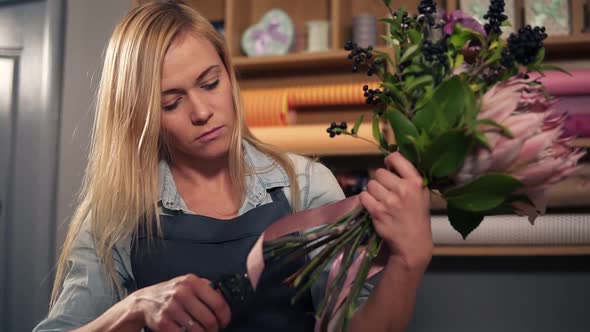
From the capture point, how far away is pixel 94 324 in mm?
934

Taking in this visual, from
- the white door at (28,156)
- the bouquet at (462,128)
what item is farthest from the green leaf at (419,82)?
the white door at (28,156)

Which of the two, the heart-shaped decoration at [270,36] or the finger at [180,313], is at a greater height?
the heart-shaped decoration at [270,36]

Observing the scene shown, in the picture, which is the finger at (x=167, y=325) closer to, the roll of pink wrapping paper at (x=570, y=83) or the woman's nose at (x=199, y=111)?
the woman's nose at (x=199, y=111)

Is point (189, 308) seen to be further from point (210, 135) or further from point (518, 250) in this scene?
point (518, 250)

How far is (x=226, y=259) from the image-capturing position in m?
1.06

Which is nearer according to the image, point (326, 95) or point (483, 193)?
point (483, 193)

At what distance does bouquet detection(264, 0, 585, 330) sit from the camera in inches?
25.8

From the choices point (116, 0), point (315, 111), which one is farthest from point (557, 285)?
point (116, 0)

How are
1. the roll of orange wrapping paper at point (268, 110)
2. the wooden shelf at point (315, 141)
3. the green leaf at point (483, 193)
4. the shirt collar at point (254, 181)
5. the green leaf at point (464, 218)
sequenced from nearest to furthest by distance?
the green leaf at point (483, 193)
the green leaf at point (464, 218)
the shirt collar at point (254, 181)
the wooden shelf at point (315, 141)
the roll of orange wrapping paper at point (268, 110)

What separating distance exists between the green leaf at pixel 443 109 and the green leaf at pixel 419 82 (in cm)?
2

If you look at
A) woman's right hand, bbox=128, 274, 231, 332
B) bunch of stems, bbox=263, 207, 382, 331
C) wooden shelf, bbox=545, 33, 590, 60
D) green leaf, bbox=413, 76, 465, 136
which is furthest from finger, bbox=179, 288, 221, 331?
wooden shelf, bbox=545, 33, 590, 60

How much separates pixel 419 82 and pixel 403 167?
0.10m

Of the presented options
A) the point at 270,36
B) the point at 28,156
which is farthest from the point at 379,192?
the point at 28,156

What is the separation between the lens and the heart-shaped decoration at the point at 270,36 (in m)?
2.29
